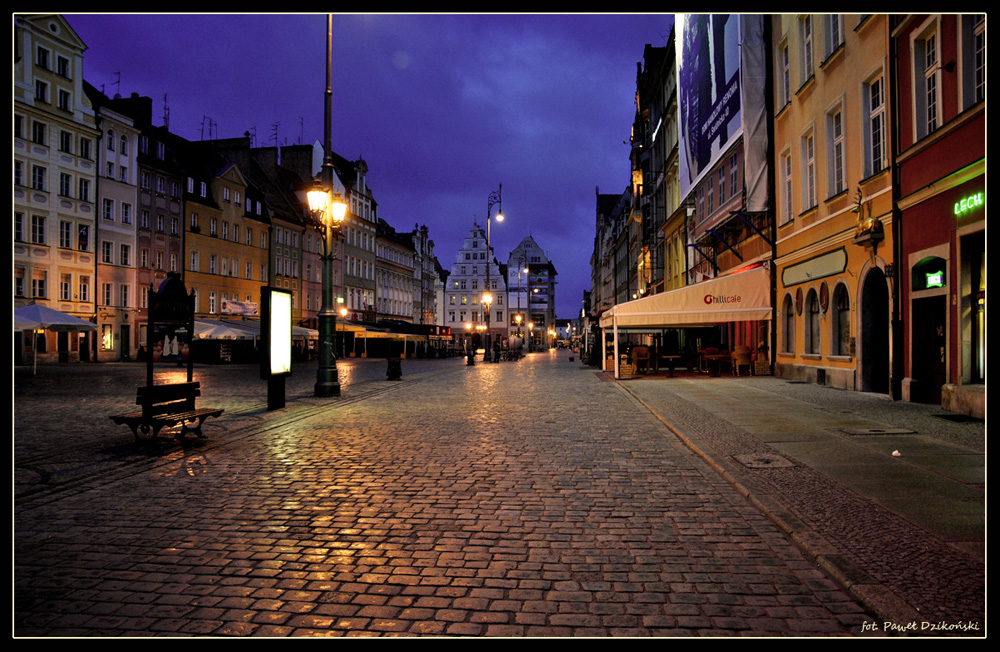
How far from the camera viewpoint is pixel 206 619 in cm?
368

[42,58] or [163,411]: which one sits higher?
[42,58]

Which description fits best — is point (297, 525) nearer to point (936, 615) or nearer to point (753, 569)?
point (753, 569)

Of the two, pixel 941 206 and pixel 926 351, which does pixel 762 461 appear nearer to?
pixel 941 206

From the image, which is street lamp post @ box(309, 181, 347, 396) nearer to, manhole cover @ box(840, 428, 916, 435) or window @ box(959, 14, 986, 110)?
manhole cover @ box(840, 428, 916, 435)

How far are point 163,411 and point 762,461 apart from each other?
797 centimetres

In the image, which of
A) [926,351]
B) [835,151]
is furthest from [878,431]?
[835,151]

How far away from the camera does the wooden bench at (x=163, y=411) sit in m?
9.51

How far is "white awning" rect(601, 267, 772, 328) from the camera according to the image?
23.3 metres

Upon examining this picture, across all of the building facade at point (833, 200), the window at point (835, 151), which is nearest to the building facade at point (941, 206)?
the building facade at point (833, 200)

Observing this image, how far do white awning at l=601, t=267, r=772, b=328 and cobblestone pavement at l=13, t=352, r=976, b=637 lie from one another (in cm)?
1392

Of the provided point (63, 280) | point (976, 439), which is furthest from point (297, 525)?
point (63, 280)

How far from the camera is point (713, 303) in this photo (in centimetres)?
2333

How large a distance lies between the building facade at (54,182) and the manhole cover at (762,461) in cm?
4163

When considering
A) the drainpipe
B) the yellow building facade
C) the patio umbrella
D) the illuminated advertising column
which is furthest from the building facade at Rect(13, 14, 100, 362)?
the drainpipe
